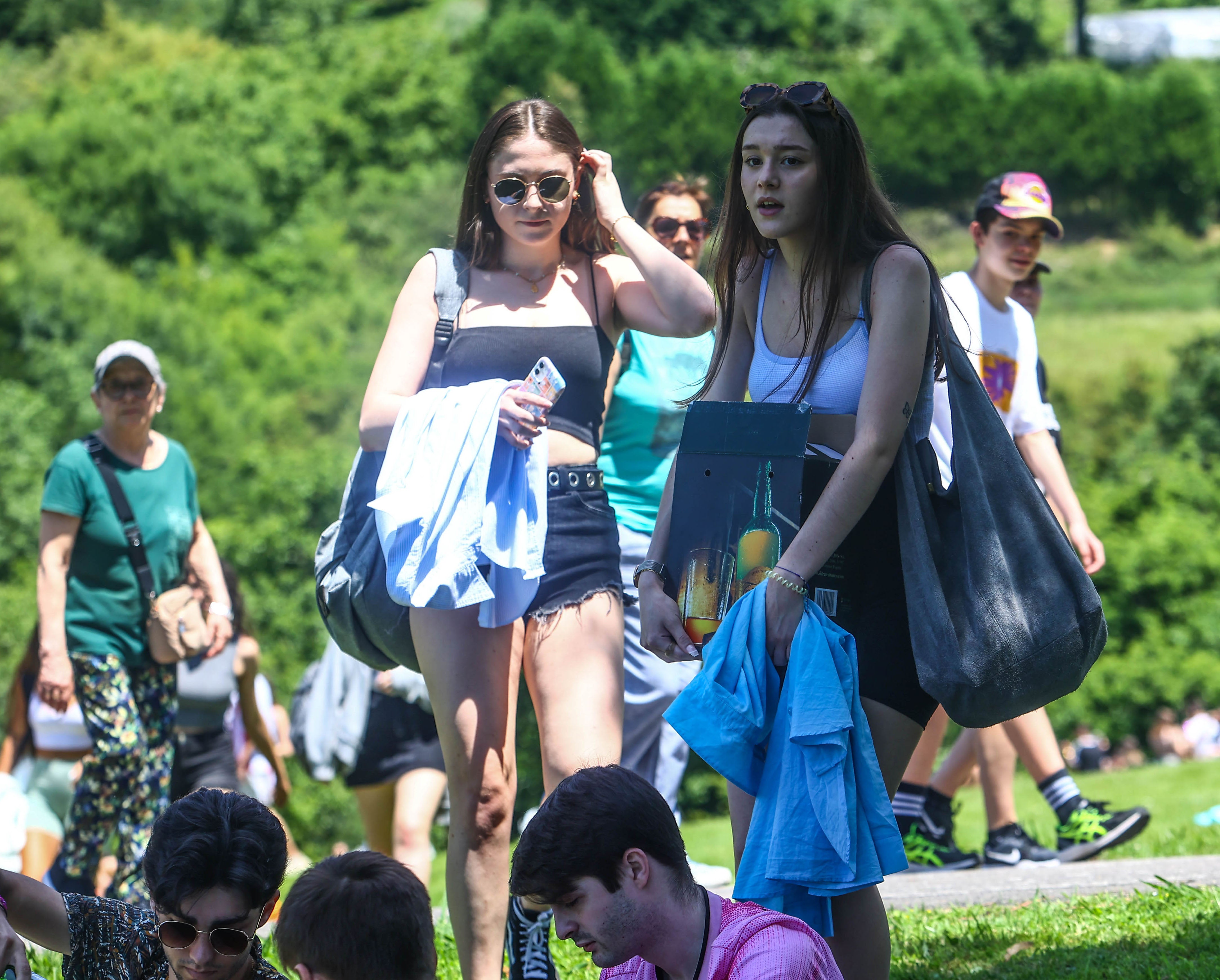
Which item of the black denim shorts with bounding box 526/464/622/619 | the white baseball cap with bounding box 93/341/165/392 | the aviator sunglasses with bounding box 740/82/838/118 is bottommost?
the black denim shorts with bounding box 526/464/622/619

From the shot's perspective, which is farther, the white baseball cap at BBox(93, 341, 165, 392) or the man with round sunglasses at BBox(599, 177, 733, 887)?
the white baseball cap at BBox(93, 341, 165, 392)

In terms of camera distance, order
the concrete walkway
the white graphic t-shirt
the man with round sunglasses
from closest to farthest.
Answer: the concrete walkway < the man with round sunglasses < the white graphic t-shirt

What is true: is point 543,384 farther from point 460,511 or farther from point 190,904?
point 190,904

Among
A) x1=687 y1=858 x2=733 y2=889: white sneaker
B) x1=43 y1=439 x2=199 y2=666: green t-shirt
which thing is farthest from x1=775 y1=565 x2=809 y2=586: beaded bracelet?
x1=43 y1=439 x2=199 y2=666: green t-shirt

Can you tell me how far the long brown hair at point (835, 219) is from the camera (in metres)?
2.79

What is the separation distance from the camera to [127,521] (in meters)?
5.12

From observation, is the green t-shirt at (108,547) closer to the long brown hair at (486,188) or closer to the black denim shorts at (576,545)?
the long brown hair at (486,188)

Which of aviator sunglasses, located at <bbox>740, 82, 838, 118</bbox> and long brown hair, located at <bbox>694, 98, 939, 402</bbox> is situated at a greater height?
aviator sunglasses, located at <bbox>740, 82, 838, 118</bbox>

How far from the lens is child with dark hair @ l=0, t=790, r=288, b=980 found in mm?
2363

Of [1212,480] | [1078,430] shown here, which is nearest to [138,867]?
[1212,480]

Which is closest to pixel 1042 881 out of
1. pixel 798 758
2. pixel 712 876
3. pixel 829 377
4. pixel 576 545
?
pixel 712 876

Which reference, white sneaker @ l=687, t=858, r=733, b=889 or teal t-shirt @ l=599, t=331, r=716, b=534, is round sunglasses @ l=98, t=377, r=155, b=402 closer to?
teal t-shirt @ l=599, t=331, r=716, b=534

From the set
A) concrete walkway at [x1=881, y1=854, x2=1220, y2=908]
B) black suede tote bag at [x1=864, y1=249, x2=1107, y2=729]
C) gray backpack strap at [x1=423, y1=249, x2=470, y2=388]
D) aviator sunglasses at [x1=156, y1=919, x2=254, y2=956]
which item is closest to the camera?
aviator sunglasses at [x1=156, y1=919, x2=254, y2=956]

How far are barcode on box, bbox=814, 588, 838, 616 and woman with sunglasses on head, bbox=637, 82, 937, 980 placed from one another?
0.15 feet
